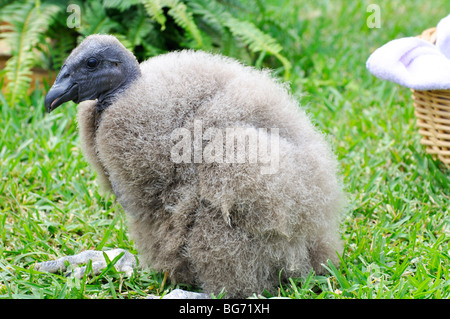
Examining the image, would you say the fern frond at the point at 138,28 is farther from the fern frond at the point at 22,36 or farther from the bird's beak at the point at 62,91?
the bird's beak at the point at 62,91

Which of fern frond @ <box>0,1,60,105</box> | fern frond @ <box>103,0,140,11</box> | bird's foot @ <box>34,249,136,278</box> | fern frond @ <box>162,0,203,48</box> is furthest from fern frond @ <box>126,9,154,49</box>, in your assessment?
bird's foot @ <box>34,249,136,278</box>

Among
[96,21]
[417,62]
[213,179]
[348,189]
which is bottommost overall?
[348,189]

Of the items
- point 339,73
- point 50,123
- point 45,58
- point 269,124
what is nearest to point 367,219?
point 269,124

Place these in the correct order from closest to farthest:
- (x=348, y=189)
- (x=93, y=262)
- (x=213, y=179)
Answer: (x=213, y=179), (x=93, y=262), (x=348, y=189)

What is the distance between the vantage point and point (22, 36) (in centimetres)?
423

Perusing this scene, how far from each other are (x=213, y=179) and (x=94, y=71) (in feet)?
2.33

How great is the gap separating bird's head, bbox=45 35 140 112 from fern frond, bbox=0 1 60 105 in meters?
1.99

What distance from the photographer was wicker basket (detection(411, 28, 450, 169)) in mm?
3238

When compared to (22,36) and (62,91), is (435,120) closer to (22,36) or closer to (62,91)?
(62,91)

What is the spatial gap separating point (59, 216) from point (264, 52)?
2.24 metres

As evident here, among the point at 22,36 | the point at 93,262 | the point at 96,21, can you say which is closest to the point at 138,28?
the point at 96,21

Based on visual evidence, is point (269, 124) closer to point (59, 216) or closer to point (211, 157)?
point (211, 157)

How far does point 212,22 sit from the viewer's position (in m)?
4.61

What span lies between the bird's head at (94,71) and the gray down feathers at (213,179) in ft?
0.15
